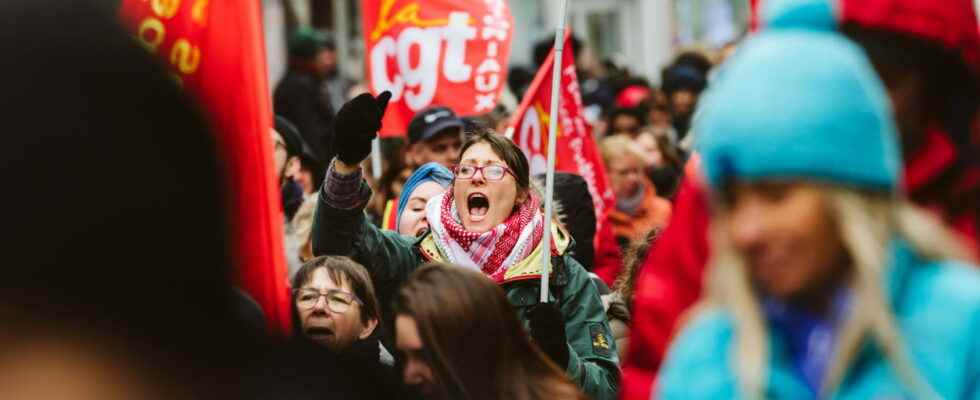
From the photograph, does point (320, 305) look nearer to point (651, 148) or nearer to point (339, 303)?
point (339, 303)

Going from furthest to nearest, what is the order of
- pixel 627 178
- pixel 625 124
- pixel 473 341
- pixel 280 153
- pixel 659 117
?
pixel 659 117, pixel 625 124, pixel 627 178, pixel 280 153, pixel 473 341

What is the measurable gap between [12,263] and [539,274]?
4211 millimetres

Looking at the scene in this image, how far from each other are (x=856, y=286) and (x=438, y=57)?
241 inches

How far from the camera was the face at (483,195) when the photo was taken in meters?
5.35

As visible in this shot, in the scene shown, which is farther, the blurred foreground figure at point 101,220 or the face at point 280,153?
the face at point 280,153

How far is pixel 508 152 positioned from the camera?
5.42 metres

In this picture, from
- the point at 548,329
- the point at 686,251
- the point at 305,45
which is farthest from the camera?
the point at 305,45

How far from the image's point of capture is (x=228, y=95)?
1501mm

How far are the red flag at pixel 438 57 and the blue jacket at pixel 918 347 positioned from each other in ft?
19.4

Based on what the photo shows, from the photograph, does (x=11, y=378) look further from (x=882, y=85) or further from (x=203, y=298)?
(x=882, y=85)

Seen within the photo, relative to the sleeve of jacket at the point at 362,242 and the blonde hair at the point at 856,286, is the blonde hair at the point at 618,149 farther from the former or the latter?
the blonde hair at the point at 856,286

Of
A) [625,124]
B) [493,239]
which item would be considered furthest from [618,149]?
[493,239]

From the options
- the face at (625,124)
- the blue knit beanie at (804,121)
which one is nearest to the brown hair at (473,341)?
the blue knit beanie at (804,121)

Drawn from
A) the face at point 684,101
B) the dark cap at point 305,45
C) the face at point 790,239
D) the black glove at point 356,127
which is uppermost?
the face at point 790,239
